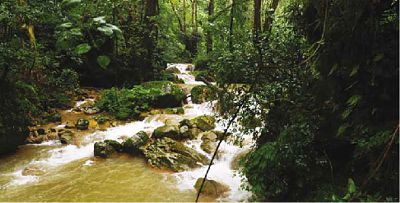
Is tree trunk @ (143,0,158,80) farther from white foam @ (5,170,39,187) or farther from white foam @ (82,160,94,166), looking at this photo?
white foam @ (5,170,39,187)

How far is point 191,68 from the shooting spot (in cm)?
2062

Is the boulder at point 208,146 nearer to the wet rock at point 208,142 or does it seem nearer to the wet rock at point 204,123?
the wet rock at point 208,142

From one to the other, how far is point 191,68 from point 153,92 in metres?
8.61

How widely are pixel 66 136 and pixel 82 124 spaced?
35.2 inches

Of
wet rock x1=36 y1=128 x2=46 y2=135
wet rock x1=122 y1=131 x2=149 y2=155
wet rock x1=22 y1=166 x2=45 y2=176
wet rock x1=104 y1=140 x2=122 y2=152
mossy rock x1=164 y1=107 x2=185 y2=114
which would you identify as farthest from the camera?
mossy rock x1=164 y1=107 x2=185 y2=114

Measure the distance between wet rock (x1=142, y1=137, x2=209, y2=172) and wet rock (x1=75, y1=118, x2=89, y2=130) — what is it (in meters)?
2.81

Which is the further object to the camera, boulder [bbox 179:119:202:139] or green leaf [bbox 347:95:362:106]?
boulder [bbox 179:119:202:139]

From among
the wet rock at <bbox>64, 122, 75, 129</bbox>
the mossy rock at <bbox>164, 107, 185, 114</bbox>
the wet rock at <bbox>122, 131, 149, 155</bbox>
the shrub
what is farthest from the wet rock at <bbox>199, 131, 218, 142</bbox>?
the wet rock at <bbox>64, 122, 75, 129</bbox>

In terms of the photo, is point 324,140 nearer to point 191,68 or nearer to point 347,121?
point 347,121

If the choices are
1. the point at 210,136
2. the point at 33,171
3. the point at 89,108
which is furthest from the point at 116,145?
the point at 89,108

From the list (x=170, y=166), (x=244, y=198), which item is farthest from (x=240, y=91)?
(x=170, y=166)

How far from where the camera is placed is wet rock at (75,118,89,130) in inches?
403

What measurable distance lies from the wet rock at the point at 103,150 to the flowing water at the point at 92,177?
14cm

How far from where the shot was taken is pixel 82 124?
1034 cm
